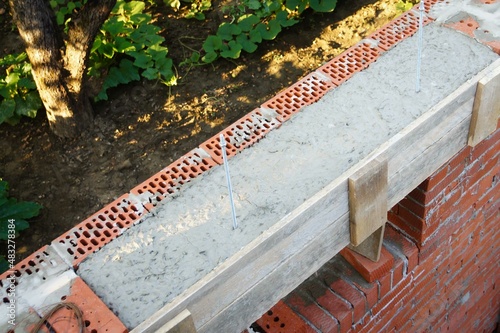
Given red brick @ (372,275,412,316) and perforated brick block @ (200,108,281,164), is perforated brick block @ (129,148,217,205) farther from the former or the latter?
red brick @ (372,275,412,316)

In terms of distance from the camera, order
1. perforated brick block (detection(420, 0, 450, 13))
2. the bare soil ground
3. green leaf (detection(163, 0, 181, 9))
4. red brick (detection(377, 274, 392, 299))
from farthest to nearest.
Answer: green leaf (detection(163, 0, 181, 9)) < the bare soil ground < perforated brick block (detection(420, 0, 450, 13)) < red brick (detection(377, 274, 392, 299))

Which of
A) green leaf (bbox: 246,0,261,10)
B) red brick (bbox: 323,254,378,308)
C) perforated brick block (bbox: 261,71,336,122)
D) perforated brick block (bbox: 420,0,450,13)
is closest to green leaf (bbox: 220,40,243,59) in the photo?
green leaf (bbox: 246,0,261,10)

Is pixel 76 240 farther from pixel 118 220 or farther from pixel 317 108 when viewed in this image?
pixel 317 108

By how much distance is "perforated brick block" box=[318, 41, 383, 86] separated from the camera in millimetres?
3133

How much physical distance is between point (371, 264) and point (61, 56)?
2.66 m

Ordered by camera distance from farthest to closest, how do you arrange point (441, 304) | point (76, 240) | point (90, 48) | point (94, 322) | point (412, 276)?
point (90, 48) → point (441, 304) → point (412, 276) → point (76, 240) → point (94, 322)

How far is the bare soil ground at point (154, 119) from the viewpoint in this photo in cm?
438

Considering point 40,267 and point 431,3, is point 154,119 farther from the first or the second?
point 40,267

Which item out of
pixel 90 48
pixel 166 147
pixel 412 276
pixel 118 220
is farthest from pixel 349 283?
pixel 90 48

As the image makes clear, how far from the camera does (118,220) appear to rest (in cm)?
266

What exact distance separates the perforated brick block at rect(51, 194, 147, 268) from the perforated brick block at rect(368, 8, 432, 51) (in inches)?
58.9

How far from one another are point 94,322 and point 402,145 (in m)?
1.37

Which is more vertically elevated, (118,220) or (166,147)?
(118,220)

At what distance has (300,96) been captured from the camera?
3.06m
